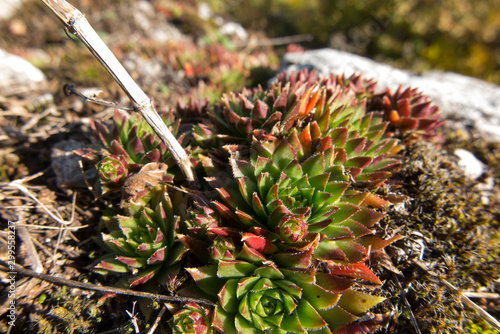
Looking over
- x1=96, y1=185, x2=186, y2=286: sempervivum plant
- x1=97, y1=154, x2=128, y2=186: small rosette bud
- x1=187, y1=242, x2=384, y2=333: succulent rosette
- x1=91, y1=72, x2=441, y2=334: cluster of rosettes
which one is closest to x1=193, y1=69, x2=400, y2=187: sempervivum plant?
x1=91, y1=72, x2=441, y2=334: cluster of rosettes

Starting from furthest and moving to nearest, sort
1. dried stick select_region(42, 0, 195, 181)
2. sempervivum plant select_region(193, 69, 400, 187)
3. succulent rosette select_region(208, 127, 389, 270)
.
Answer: sempervivum plant select_region(193, 69, 400, 187), succulent rosette select_region(208, 127, 389, 270), dried stick select_region(42, 0, 195, 181)

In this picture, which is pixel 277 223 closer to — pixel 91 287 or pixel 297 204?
pixel 297 204

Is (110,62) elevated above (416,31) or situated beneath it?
elevated above

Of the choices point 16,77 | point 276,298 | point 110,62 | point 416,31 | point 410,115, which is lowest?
point 276,298

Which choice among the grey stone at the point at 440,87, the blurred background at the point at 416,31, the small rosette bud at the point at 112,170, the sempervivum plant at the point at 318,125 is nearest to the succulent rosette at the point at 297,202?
the sempervivum plant at the point at 318,125

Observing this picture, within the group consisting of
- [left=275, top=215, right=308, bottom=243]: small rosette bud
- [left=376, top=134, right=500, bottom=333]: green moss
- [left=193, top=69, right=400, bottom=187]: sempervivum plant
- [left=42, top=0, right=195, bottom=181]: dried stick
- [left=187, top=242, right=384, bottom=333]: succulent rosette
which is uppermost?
[left=42, top=0, right=195, bottom=181]: dried stick

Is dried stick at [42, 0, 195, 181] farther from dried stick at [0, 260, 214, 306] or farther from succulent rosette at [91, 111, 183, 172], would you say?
dried stick at [0, 260, 214, 306]

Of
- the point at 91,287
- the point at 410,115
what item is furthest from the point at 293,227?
the point at 410,115
